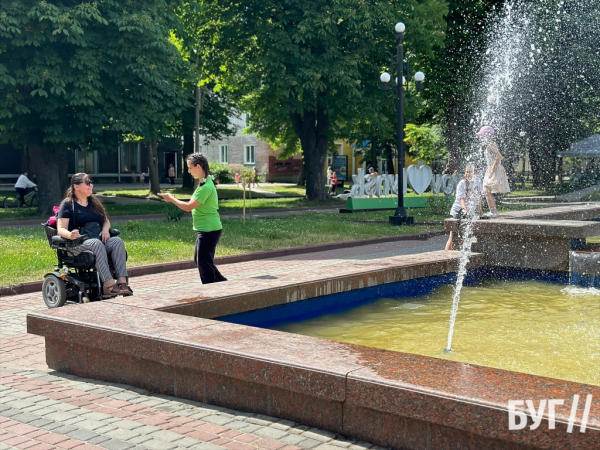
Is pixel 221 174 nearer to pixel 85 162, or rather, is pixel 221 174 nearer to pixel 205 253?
pixel 85 162

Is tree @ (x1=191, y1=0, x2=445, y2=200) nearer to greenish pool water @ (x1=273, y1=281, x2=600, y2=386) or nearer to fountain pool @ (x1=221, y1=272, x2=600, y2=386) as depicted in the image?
greenish pool water @ (x1=273, y1=281, x2=600, y2=386)

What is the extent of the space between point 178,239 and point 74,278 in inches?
310

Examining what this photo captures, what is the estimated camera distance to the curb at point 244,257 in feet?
36.8

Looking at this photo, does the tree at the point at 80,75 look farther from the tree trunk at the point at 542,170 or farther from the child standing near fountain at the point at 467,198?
the tree trunk at the point at 542,170

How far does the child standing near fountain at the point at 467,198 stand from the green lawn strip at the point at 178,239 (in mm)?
3929

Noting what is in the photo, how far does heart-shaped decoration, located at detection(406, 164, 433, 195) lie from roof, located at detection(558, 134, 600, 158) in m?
10.2

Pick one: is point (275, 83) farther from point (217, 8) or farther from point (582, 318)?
point (582, 318)

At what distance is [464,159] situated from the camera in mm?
45188

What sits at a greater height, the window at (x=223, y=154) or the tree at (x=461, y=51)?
the tree at (x=461, y=51)

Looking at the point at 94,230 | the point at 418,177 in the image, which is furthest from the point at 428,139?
the point at 94,230

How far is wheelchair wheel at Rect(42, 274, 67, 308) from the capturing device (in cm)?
899

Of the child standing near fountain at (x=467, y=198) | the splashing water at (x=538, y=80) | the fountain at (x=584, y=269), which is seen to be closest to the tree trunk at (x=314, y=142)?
the splashing water at (x=538, y=80)

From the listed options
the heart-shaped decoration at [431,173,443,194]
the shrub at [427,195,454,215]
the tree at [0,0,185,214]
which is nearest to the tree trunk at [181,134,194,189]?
the heart-shaped decoration at [431,173,443,194]

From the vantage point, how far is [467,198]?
13.9 m
